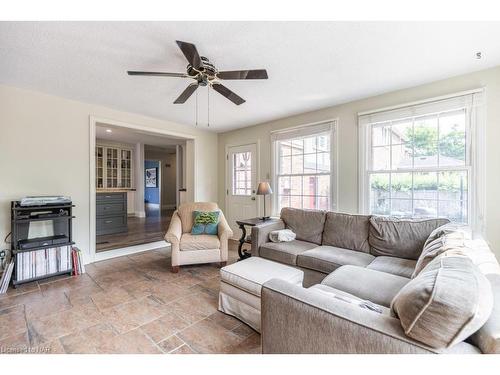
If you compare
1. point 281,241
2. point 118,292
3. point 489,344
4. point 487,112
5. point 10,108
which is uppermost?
point 10,108

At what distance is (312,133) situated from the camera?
366 cm

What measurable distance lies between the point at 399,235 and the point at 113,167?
7.42m

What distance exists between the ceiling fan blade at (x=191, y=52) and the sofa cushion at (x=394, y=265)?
237cm

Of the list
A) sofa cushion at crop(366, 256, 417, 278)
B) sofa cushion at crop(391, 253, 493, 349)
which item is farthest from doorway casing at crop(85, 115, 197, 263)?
sofa cushion at crop(391, 253, 493, 349)

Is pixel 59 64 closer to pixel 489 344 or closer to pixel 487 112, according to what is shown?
pixel 489 344

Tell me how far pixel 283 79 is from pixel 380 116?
1.42 meters

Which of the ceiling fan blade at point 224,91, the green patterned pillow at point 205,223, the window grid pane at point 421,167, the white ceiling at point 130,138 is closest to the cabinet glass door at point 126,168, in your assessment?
the white ceiling at point 130,138

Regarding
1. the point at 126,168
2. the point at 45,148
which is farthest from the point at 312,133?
the point at 126,168

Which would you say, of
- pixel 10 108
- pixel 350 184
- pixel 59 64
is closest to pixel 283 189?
pixel 350 184

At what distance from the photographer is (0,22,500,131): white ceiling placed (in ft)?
5.66

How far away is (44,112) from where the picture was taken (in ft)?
9.89

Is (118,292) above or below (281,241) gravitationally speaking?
below

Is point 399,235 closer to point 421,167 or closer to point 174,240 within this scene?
point 421,167

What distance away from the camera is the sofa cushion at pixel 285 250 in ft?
8.58
